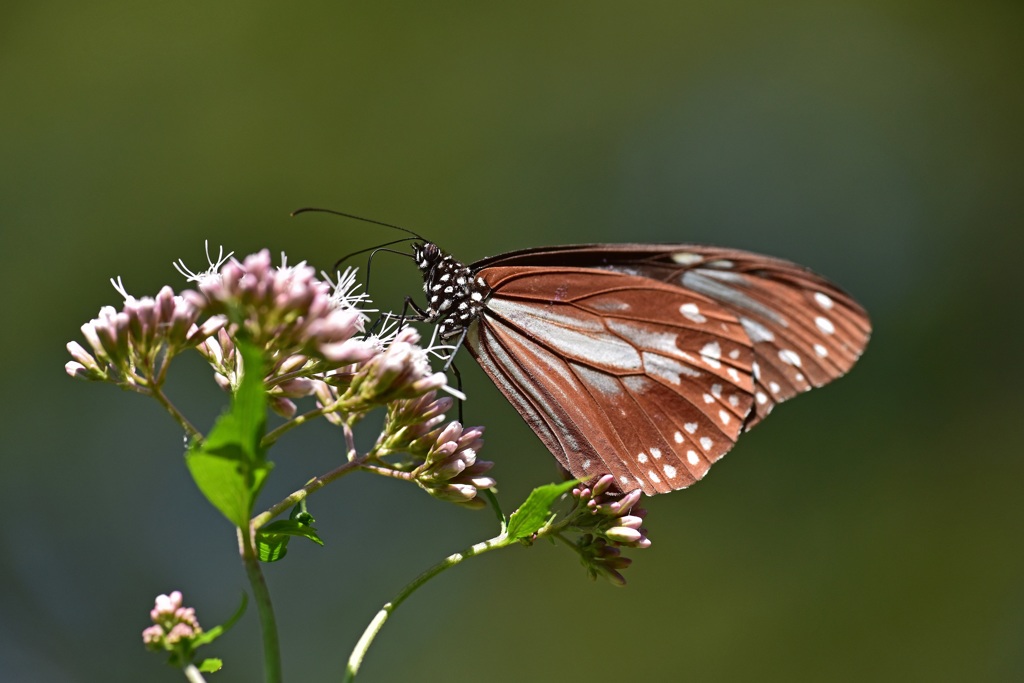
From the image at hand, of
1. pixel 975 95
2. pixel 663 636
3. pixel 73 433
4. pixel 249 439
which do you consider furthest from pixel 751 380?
pixel 975 95

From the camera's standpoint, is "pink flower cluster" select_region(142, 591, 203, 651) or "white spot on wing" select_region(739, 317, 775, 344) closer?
"pink flower cluster" select_region(142, 591, 203, 651)

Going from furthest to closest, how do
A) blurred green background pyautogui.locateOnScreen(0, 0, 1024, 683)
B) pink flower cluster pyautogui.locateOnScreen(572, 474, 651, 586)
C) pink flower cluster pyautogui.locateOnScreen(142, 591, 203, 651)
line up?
1. blurred green background pyautogui.locateOnScreen(0, 0, 1024, 683)
2. pink flower cluster pyautogui.locateOnScreen(572, 474, 651, 586)
3. pink flower cluster pyautogui.locateOnScreen(142, 591, 203, 651)

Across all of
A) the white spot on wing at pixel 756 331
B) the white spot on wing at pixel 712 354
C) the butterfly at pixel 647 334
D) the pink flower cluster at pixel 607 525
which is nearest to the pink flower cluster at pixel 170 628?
the pink flower cluster at pixel 607 525

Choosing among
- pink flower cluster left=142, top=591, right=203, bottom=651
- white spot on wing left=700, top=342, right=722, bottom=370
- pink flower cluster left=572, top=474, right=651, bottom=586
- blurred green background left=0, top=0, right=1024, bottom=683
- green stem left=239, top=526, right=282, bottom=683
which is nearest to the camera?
green stem left=239, top=526, right=282, bottom=683

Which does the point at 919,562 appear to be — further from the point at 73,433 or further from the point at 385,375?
the point at 73,433

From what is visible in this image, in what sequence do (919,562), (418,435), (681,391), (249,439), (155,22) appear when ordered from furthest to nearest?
(919,562)
(155,22)
(681,391)
(418,435)
(249,439)

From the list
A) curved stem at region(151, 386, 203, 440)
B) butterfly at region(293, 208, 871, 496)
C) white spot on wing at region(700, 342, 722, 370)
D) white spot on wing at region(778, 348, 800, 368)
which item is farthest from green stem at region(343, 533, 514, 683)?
white spot on wing at region(778, 348, 800, 368)

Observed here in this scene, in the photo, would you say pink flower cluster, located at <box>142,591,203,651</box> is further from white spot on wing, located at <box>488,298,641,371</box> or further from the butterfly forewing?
white spot on wing, located at <box>488,298,641,371</box>

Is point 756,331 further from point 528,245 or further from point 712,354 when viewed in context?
point 528,245

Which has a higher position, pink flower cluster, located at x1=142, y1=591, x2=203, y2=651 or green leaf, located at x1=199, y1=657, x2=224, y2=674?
pink flower cluster, located at x1=142, y1=591, x2=203, y2=651
